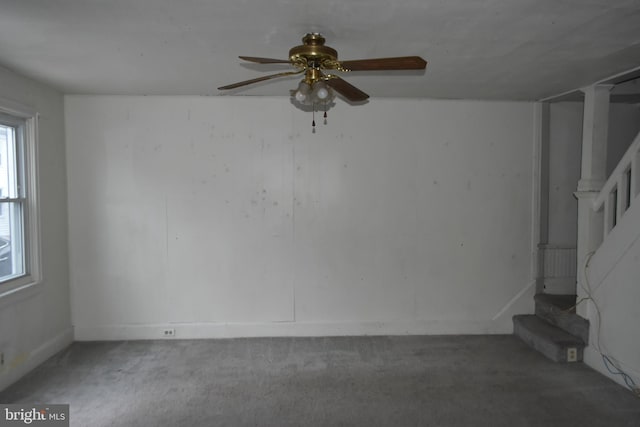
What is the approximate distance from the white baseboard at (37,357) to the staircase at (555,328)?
443cm

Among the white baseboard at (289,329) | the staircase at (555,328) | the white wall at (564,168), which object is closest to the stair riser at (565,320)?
the staircase at (555,328)

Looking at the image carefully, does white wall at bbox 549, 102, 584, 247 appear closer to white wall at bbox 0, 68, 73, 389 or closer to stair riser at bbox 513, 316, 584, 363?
stair riser at bbox 513, 316, 584, 363

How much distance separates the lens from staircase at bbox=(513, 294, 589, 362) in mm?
3395

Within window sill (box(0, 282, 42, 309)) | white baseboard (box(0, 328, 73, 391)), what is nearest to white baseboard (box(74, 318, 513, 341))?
white baseboard (box(0, 328, 73, 391))

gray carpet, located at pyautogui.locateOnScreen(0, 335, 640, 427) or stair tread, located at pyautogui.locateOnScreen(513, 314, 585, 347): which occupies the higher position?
stair tread, located at pyautogui.locateOnScreen(513, 314, 585, 347)

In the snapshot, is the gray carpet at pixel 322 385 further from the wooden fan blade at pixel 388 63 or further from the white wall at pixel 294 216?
the wooden fan blade at pixel 388 63

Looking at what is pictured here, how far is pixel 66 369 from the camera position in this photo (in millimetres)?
3275

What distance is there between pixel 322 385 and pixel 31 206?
2.82m

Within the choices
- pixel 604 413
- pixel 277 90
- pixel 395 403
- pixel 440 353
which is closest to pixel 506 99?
pixel 277 90

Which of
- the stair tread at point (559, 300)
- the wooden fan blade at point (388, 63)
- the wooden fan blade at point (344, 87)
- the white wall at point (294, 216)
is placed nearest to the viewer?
the wooden fan blade at point (388, 63)

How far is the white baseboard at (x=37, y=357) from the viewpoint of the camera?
9.71 ft

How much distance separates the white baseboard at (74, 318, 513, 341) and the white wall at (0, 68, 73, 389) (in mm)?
402

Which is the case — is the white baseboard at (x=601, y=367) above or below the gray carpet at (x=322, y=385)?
above

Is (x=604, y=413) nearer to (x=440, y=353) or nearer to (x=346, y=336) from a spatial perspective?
(x=440, y=353)
